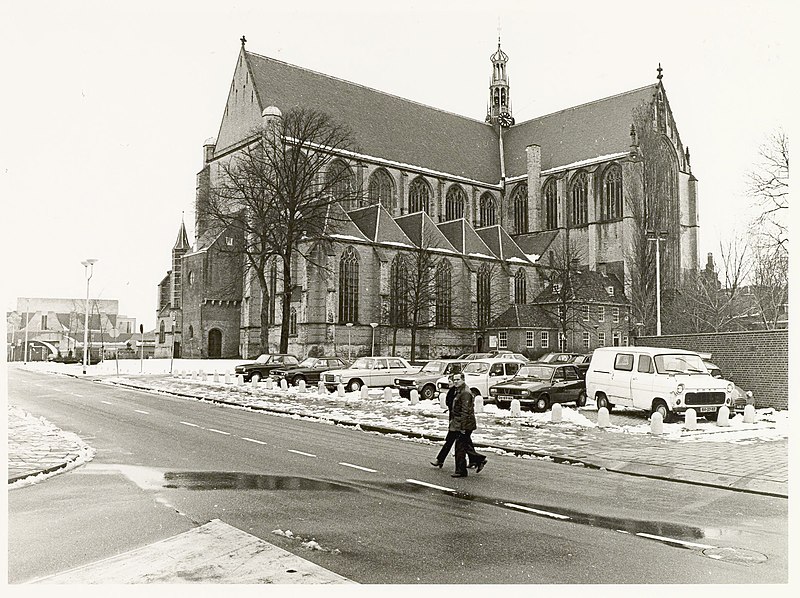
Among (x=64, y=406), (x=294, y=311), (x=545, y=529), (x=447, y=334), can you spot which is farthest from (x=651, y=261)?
(x=545, y=529)

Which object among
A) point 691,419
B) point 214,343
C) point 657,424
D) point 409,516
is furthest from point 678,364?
point 214,343

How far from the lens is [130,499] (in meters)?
8.29

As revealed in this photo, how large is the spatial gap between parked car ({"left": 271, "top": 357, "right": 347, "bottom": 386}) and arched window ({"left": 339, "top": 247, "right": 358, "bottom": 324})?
19.2m

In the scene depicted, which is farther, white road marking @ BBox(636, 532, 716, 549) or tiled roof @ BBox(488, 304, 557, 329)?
tiled roof @ BBox(488, 304, 557, 329)

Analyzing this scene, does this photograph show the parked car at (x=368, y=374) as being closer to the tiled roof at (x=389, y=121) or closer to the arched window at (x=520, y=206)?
the tiled roof at (x=389, y=121)

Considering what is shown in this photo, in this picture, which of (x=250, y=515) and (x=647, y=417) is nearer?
(x=250, y=515)

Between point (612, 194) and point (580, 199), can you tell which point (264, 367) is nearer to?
point (612, 194)

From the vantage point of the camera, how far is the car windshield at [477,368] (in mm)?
23000

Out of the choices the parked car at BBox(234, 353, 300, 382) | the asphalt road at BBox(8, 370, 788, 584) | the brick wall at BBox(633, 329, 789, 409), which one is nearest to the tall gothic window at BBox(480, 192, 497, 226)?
the parked car at BBox(234, 353, 300, 382)

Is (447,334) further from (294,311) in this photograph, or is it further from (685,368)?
(685,368)

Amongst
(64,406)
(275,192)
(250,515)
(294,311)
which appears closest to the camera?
(250,515)

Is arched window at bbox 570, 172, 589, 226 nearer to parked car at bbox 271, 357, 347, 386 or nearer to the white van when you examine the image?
parked car at bbox 271, 357, 347, 386

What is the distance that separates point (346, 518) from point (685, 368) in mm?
12359

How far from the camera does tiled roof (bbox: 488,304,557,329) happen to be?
55875 mm
